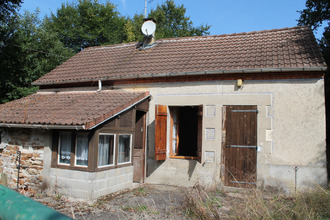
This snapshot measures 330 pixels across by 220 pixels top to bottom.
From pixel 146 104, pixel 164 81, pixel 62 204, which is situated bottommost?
pixel 62 204

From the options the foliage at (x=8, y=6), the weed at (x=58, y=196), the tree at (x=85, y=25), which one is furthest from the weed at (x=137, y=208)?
the tree at (x=85, y=25)

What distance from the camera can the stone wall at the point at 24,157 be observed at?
7.87 metres

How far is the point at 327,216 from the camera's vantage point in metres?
5.10

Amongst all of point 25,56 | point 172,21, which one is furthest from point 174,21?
point 25,56

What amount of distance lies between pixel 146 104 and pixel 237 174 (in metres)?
3.64

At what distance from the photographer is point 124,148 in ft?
27.3

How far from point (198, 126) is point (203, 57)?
265 cm

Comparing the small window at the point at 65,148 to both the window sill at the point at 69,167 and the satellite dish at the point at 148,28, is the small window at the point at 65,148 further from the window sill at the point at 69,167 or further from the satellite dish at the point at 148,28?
the satellite dish at the point at 148,28

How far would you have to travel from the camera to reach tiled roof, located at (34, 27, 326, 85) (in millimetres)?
8508

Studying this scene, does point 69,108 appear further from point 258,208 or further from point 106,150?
point 258,208

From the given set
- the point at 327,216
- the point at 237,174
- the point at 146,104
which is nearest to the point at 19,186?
the point at 146,104

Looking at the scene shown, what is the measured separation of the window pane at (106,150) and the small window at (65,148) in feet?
2.97

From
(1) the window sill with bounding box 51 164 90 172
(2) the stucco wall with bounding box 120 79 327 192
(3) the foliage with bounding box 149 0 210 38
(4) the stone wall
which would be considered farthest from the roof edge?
(3) the foliage with bounding box 149 0 210 38

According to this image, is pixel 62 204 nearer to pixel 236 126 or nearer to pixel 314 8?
pixel 236 126
